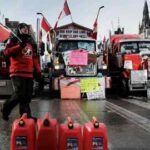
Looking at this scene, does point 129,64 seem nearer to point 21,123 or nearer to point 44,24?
point 44,24

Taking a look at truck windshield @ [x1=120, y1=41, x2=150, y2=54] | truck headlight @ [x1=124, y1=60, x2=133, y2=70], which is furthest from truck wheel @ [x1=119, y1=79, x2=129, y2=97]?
truck windshield @ [x1=120, y1=41, x2=150, y2=54]

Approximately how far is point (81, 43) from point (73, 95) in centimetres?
308

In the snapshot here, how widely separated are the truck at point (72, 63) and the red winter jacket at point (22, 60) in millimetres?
10734

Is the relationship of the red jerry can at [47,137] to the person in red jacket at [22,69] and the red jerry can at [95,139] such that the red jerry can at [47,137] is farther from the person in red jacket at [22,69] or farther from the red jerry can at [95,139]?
the person in red jacket at [22,69]

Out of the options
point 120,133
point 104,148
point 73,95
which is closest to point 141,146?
point 120,133

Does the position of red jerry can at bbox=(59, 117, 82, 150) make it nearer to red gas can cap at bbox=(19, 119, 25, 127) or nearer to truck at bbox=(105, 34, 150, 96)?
red gas can cap at bbox=(19, 119, 25, 127)

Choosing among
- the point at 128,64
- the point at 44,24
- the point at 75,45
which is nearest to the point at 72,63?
the point at 75,45

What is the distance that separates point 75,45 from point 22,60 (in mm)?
12793

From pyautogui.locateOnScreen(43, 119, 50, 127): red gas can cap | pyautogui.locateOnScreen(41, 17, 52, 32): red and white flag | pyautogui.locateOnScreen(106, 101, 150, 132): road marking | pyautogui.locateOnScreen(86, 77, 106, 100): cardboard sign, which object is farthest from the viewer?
pyautogui.locateOnScreen(41, 17, 52, 32): red and white flag

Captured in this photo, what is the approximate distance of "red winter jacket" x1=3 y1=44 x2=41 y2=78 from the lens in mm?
10469

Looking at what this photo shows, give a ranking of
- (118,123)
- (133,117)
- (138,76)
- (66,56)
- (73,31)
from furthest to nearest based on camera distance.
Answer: (73,31), (66,56), (138,76), (133,117), (118,123)

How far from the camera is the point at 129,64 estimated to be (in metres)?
22.7

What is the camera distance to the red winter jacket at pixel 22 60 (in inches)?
412

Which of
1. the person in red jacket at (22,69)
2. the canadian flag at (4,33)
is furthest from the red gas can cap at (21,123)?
the canadian flag at (4,33)
